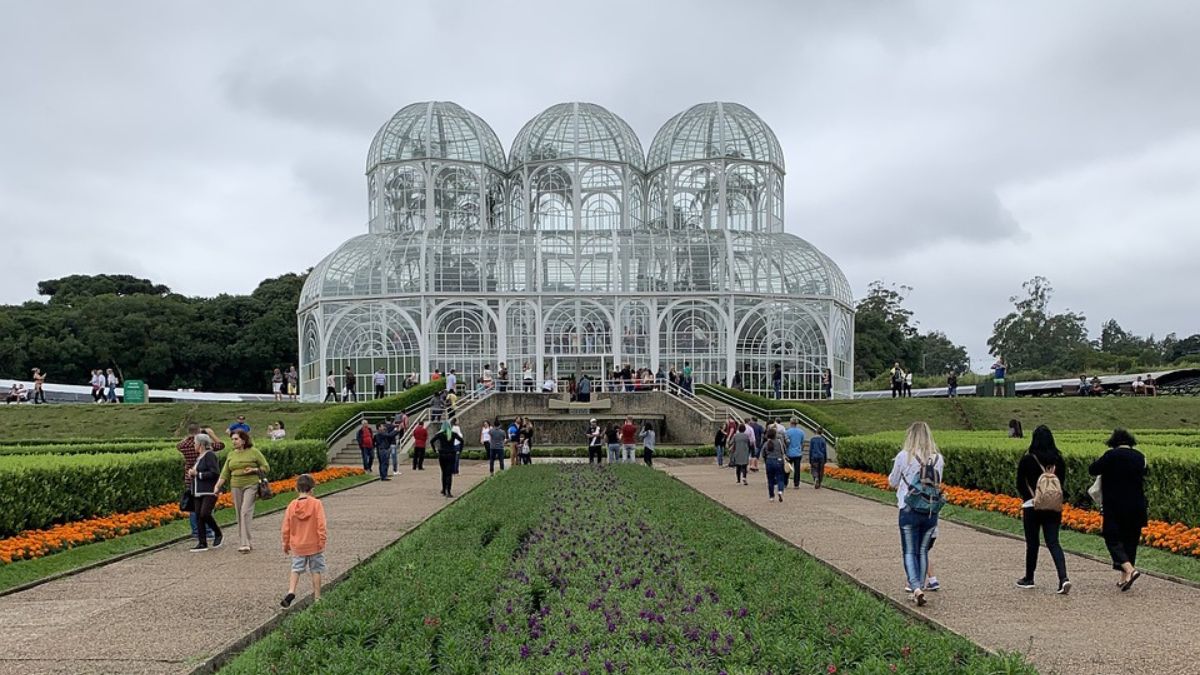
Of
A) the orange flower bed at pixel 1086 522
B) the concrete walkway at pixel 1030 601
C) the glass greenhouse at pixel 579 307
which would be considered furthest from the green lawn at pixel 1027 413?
the concrete walkway at pixel 1030 601

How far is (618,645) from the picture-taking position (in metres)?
7.34

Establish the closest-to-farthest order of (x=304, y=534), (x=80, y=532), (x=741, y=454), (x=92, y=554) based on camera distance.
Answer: (x=304, y=534)
(x=92, y=554)
(x=80, y=532)
(x=741, y=454)

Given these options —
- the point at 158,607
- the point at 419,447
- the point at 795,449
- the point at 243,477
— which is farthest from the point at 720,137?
the point at 158,607

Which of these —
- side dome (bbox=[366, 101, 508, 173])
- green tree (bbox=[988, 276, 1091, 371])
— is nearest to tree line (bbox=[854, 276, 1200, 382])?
green tree (bbox=[988, 276, 1091, 371])

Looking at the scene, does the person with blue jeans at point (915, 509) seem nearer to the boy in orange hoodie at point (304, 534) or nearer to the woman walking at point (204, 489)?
the boy in orange hoodie at point (304, 534)

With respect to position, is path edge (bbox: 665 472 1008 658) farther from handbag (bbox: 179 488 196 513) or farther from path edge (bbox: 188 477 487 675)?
handbag (bbox: 179 488 196 513)

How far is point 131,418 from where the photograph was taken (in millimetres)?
35156

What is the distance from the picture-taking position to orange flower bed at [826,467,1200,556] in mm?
11727

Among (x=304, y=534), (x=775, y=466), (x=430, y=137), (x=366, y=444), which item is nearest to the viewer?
(x=304, y=534)

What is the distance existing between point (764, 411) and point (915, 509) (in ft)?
81.5

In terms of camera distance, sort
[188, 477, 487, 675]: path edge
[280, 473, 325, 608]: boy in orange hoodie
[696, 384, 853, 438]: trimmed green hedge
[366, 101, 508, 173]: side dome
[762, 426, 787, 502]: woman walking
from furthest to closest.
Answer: [366, 101, 508, 173]: side dome, [696, 384, 853, 438]: trimmed green hedge, [762, 426, 787, 502]: woman walking, [280, 473, 325, 608]: boy in orange hoodie, [188, 477, 487, 675]: path edge

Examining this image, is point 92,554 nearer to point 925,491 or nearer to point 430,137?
point 925,491

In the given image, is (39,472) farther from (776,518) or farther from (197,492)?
(776,518)

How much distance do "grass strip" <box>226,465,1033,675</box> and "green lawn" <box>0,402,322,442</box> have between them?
2390 centimetres
